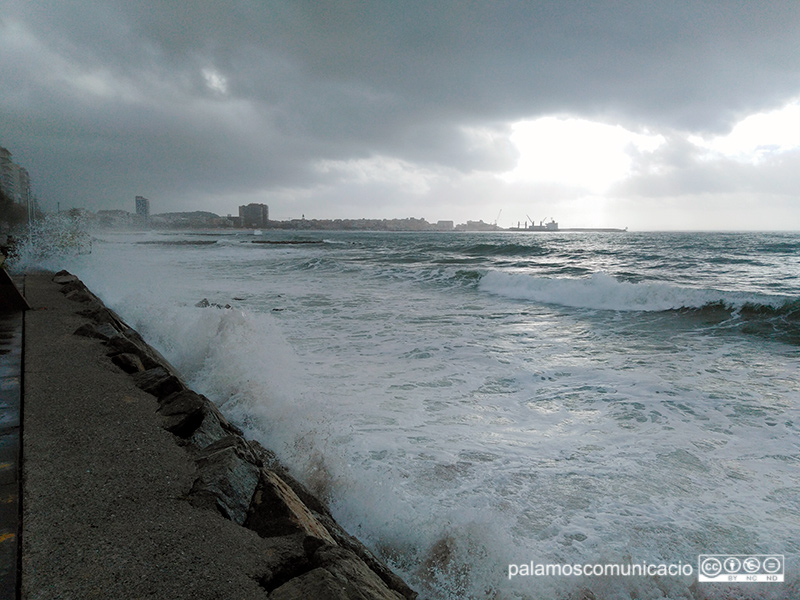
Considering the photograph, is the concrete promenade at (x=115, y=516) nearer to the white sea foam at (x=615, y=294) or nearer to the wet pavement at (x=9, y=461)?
the wet pavement at (x=9, y=461)

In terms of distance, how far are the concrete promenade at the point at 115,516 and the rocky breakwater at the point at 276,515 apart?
66 millimetres

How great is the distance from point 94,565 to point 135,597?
0.87 feet

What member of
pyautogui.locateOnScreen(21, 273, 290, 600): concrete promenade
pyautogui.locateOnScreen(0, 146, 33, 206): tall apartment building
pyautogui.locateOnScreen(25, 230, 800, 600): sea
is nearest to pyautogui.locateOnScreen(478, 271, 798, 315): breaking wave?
pyautogui.locateOnScreen(25, 230, 800, 600): sea

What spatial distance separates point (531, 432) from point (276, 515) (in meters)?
2.78

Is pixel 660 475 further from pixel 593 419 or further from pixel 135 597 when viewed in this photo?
pixel 135 597

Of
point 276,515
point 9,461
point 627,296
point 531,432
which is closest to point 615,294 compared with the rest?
point 627,296

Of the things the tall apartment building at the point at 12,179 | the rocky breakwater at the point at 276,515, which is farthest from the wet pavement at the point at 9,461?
the tall apartment building at the point at 12,179

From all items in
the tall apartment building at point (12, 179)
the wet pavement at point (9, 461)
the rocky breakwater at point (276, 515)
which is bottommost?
the rocky breakwater at point (276, 515)

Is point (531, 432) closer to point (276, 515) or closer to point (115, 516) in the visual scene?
point (276, 515)

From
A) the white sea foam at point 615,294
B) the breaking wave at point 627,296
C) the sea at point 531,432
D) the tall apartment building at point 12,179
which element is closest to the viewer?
the sea at point 531,432

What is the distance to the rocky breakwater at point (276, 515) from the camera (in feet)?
5.28

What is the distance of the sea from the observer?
95.7 inches

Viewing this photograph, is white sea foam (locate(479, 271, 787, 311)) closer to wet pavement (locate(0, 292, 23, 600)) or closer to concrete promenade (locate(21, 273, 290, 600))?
concrete promenade (locate(21, 273, 290, 600))

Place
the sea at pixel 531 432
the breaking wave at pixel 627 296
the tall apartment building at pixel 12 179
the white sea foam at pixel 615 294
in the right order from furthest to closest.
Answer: the tall apartment building at pixel 12 179 → the white sea foam at pixel 615 294 → the breaking wave at pixel 627 296 → the sea at pixel 531 432
